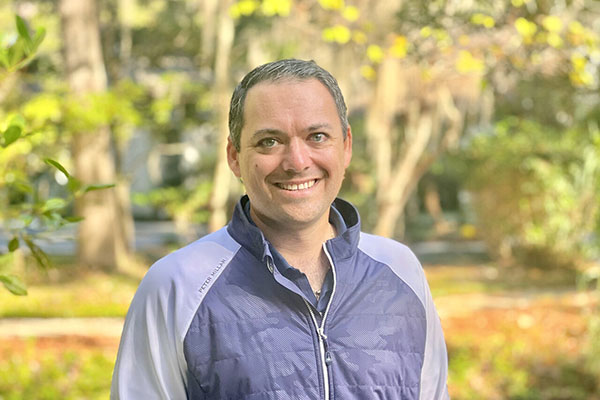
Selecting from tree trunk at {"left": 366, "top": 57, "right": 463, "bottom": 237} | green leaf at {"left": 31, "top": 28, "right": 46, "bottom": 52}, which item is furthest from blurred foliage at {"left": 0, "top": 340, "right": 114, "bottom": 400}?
green leaf at {"left": 31, "top": 28, "right": 46, "bottom": 52}

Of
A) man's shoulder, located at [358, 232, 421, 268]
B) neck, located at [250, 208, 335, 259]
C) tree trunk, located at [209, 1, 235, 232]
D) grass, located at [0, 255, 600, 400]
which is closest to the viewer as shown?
neck, located at [250, 208, 335, 259]

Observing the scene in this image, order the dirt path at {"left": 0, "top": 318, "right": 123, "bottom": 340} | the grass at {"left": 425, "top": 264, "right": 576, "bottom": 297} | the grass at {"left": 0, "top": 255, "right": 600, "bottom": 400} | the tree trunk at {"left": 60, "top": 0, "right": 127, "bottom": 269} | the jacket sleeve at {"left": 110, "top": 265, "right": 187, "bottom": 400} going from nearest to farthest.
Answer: the jacket sleeve at {"left": 110, "top": 265, "right": 187, "bottom": 400}
the grass at {"left": 0, "top": 255, "right": 600, "bottom": 400}
the dirt path at {"left": 0, "top": 318, "right": 123, "bottom": 340}
the grass at {"left": 425, "top": 264, "right": 576, "bottom": 297}
the tree trunk at {"left": 60, "top": 0, "right": 127, "bottom": 269}

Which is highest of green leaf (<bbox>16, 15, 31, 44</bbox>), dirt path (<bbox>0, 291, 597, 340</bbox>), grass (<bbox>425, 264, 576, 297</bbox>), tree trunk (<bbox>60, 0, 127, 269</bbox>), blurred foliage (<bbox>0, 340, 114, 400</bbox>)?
green leaf (<bbox>16, 15, 31, 44</bbox>)

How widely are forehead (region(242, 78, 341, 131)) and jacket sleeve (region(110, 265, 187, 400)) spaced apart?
14.6 inches

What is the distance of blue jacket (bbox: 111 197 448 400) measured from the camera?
1.66 meters

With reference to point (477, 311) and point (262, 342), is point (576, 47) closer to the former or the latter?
point (477, 311)

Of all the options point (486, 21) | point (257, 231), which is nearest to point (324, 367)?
point (257, 231)

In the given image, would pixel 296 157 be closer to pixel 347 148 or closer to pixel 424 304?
pixel 347 148

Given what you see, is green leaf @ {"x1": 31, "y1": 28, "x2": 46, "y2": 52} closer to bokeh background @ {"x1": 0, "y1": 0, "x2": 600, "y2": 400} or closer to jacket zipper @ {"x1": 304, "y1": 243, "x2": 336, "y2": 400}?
bokeh background @ {"x1": 0, "y1": 0, "x2": 600, "y2": 400}

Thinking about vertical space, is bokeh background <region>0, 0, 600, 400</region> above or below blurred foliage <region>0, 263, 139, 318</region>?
above

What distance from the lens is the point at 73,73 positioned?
433 inches

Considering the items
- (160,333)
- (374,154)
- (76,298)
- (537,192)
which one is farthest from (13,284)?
(537,192)

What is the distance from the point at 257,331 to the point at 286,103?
449 mm

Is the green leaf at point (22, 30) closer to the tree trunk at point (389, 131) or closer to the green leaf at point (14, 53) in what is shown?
the green leaf at point (14, 53)
